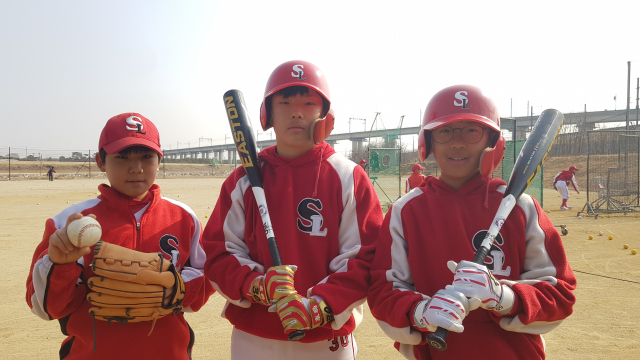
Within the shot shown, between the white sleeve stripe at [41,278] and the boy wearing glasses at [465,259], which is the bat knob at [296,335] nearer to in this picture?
the boy wearing glasses at [465,259]

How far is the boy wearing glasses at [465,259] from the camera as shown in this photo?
1758 mm

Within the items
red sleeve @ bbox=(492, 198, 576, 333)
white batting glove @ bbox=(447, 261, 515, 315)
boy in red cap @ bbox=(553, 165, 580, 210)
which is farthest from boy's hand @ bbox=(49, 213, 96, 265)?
boy in red cap @ bbox=(553, 165, 580, 210)

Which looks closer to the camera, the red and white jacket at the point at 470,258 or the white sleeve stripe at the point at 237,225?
the red and white jacket at the point at 470,258

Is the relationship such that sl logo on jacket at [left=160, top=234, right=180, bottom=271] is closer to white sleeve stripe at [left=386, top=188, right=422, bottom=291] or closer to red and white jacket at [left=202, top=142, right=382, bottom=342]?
red and white jacket at [left=202, top=142, right=382, bottom=342]

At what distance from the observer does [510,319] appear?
184 centimetres

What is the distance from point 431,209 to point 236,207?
3.74 ft

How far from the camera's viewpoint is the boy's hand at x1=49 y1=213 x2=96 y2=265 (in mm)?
1937

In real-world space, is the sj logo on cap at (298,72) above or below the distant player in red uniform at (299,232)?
above

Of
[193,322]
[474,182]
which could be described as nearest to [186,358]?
[474,182]

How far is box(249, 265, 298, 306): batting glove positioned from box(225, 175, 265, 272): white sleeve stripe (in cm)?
24

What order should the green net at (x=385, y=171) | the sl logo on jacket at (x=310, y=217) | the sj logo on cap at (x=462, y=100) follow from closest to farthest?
the sj logo on cap at (x=462, y=100)
the sl logo on jacket at (x=310, y=217)
the green net at (x=385, y=171)

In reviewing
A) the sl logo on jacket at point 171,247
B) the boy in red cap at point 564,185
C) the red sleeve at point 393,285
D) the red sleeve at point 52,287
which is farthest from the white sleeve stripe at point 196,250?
the boy in red cap at point 564,185

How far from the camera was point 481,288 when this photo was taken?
5.54 ft

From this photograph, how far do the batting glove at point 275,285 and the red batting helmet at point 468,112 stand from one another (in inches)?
42.7
